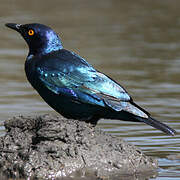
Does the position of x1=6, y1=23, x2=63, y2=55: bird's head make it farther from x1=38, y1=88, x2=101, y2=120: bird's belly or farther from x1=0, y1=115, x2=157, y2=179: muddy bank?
x1=0, y1=115, x2=157, y2=179: muddy bank

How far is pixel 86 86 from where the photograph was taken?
7914 mm

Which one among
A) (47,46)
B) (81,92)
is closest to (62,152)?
(81,92)

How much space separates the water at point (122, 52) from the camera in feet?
32.4

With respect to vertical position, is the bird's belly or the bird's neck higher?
the bird's neck

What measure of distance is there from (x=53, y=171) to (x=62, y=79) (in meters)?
1.15

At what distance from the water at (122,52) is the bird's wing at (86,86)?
33.9 inches

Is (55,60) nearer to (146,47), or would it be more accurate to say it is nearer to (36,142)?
(36,142)

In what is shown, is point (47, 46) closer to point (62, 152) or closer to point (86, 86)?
point (86, 86)

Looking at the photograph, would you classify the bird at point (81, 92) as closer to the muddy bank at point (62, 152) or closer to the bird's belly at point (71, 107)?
the bird's belly at point (71, 107)

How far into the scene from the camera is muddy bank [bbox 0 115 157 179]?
737 cm

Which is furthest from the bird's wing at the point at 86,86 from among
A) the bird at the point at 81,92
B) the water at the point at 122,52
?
the water at the point at 122,52

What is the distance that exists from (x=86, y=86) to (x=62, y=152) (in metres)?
0.85

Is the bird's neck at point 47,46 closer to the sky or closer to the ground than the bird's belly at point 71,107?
closer to the sky

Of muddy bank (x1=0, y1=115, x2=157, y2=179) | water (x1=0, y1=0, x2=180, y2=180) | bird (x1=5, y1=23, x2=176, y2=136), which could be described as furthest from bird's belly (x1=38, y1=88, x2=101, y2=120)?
water (x1=0, y1=0, x2=180, y2=180)
